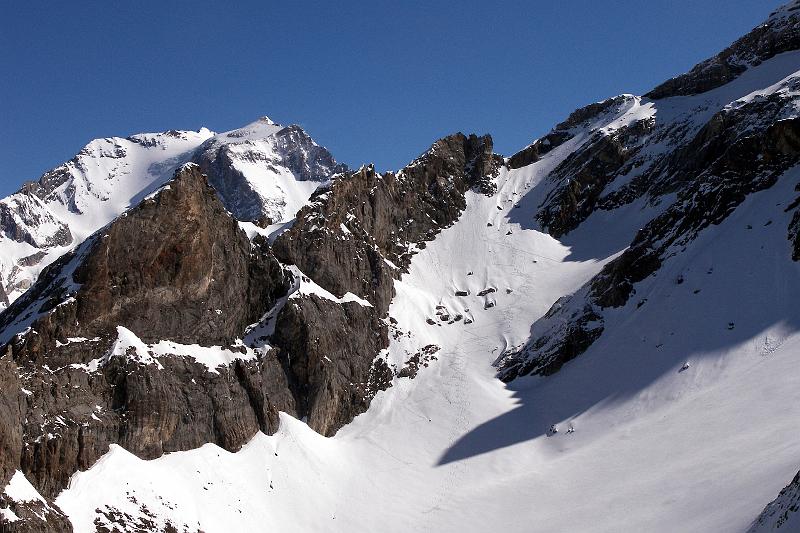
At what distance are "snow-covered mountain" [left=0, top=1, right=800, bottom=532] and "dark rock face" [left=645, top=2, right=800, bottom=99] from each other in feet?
71.4

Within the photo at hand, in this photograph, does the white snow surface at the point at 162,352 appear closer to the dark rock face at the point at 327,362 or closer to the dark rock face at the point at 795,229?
the dark rock face at the point at 327,362

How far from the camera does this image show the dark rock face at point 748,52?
10750 centimetres

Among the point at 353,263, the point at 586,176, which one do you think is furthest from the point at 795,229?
the point at 586,176

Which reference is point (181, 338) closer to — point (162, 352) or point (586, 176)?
point (162, 352)

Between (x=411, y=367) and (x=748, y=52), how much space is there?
72.6 metres

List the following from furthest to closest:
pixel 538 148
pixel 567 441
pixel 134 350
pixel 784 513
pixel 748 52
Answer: pixel 538 148 < pixel 748 52 < pixel 567 441 < pixel 134 350 < pixel 784 513

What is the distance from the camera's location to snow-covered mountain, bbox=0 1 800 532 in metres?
47.2

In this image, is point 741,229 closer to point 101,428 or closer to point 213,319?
point 213,319

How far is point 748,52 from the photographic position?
111 metres

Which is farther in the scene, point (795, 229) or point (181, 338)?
point (795, 229)

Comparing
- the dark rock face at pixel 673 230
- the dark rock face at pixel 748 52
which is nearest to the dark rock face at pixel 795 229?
the dark rock face at pixel 673 230

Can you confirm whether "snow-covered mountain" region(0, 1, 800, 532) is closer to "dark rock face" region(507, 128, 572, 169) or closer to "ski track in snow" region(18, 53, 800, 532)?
"ski track in snow" region(18, 53, 800, 532)

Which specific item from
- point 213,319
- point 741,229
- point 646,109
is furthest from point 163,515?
point 646,109

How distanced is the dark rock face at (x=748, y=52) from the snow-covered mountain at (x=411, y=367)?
21.8m
